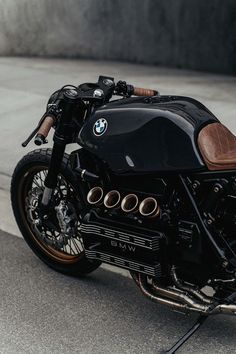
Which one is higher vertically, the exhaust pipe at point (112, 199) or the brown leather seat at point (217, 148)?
the brown leather seat at point (217, 148)

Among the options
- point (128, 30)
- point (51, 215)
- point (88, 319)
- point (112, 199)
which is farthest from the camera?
point (128, 30)

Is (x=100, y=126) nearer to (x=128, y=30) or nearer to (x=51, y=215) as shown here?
(x=51, y=215)

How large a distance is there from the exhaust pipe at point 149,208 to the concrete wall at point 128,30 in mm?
8119

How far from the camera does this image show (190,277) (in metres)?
3.40

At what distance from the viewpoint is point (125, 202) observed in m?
3.41

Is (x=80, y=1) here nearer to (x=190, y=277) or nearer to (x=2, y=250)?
(x=2, y=250)

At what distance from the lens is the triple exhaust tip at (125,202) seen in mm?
3332

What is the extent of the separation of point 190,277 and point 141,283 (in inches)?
11.6

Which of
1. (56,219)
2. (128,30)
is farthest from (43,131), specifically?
(128,30)

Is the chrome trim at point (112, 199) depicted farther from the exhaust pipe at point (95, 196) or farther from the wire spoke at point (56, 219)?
the wire spoke at point (56, 219)

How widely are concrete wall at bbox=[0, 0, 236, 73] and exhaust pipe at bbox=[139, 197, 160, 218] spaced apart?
812 centimetres

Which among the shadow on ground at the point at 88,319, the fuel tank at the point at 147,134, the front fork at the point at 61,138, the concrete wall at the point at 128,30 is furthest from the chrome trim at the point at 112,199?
the concrete wall at the point at 128,30

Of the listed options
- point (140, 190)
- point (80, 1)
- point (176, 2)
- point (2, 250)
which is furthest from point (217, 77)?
point (140, 190)

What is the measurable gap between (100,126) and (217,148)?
66 centimetres
